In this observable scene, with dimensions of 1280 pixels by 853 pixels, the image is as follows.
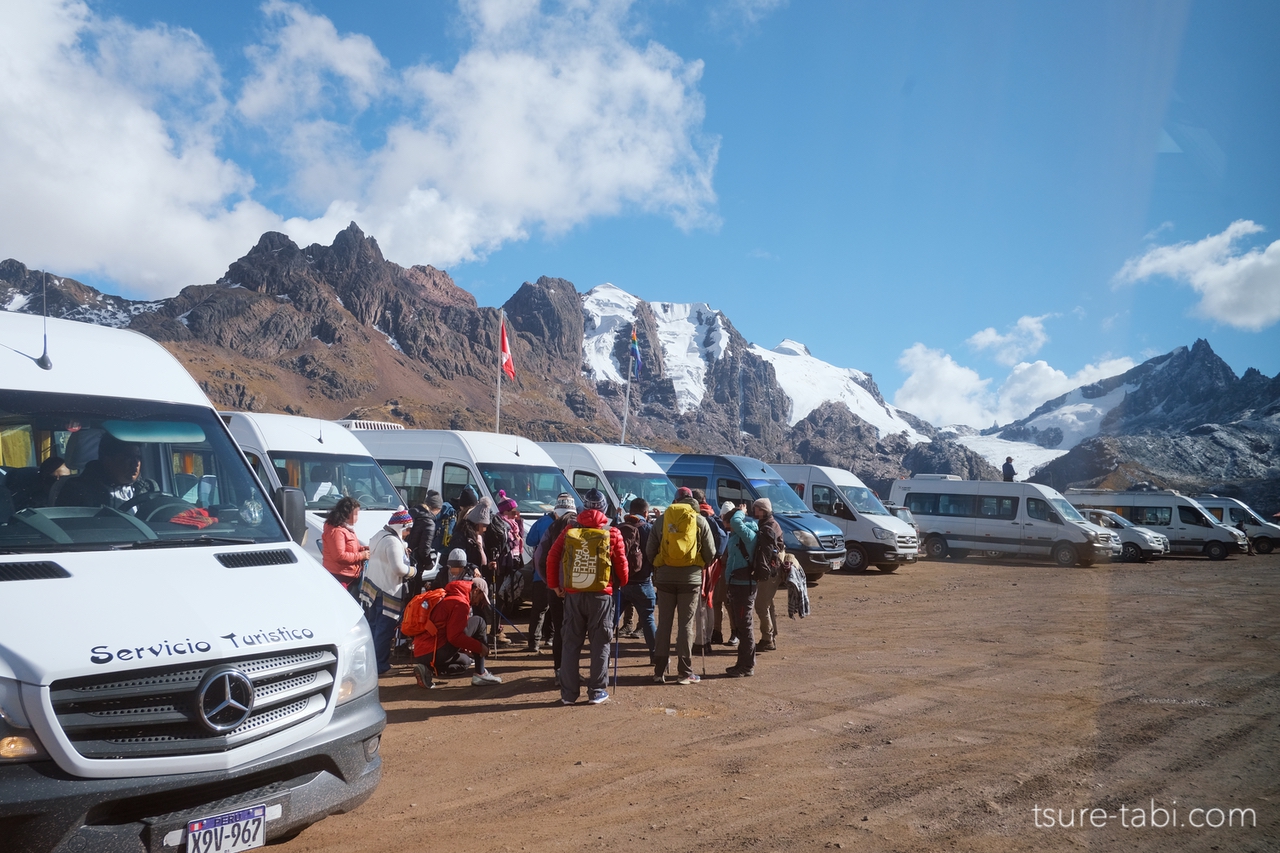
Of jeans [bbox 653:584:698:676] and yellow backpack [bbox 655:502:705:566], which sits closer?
yellow backpack [bbox 655:502:705:566]

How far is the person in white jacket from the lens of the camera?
7.38m

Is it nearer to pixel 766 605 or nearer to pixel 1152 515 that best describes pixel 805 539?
Result: pixel 766 605

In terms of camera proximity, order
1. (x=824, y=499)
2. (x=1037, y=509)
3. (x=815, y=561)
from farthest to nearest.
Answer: (x=1037, y=509) < (x=824, y=499) < (x=815, y=561)

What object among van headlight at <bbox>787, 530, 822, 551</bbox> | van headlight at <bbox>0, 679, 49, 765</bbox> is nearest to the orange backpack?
van headlight at <bbox>0, 679, 49, 765</bbox>

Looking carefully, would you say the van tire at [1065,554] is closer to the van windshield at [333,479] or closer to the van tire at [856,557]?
the van tire at [856,557]

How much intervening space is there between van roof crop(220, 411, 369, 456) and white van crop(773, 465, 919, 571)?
11.8 metres

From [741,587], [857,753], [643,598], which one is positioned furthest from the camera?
[741,587]

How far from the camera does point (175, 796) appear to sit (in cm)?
315

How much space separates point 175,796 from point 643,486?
1310 centimetres

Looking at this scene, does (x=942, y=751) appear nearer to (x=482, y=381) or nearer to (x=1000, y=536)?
(x=1000, y=536)

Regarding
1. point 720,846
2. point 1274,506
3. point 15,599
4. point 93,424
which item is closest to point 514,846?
point 720,846

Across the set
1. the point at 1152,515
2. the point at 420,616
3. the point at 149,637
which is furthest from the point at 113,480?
the point at 1152,515

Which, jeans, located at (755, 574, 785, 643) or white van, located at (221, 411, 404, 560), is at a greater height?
white van, located at (221, 411, 404, 560)

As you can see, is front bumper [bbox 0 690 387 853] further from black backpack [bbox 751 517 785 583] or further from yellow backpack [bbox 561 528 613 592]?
black backpack [bbox 751 517 785 583]
